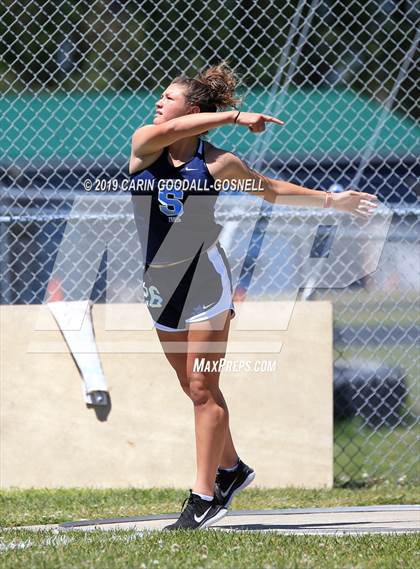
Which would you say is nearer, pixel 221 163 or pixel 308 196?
pixel 221 163

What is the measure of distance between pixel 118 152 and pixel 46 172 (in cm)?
59

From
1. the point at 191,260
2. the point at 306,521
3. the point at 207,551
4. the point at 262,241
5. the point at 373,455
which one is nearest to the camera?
the point at 207,551

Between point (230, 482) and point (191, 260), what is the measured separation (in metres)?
1.01

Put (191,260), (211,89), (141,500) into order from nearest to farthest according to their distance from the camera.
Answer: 1. (191,260)
2. (211,89)
3. (141,500)

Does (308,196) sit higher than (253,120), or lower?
lower

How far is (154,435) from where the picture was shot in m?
5.84

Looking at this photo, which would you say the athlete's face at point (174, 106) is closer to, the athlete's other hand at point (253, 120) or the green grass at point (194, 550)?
the athlete's other hand at point (253, 120)

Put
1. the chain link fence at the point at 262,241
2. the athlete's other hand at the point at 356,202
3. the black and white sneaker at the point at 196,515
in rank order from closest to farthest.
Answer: the black and white sneaker at the point at 196,515 → the athlete's other hand at the point at 356,202 → the chain link fence at the point at 262,241

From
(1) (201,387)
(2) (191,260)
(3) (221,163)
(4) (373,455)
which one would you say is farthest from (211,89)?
(4) (373,455)

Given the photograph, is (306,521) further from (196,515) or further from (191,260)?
(191,260)

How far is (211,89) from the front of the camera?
425cm

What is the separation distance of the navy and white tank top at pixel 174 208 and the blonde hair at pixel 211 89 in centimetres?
20

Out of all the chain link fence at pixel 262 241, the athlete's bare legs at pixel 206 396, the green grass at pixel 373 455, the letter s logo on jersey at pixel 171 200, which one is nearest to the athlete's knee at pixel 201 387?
the athlete's bare legs at pixel 206 396

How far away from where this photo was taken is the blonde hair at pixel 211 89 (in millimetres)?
4227
